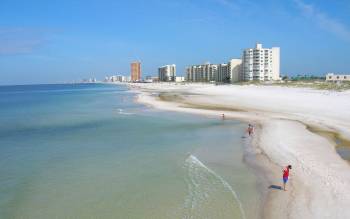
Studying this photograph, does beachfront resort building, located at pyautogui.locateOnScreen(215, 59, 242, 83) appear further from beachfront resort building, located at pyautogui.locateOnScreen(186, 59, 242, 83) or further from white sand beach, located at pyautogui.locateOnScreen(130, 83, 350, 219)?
white sand beach, located at pyautogui.locateOnScreen(130, 83, 350, 219)

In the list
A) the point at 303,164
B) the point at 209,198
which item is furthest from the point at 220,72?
the point at 209,198

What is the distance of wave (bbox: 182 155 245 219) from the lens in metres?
11.5

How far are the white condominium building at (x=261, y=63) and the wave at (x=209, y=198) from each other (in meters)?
120

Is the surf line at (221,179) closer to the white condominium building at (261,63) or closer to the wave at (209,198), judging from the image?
the wave at (209,198)

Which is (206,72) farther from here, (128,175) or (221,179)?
(221,179)

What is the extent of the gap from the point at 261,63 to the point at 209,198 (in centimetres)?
12478

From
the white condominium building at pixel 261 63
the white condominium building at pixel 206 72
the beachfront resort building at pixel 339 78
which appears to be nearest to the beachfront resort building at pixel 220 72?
the white condominium building at pixel 206 72

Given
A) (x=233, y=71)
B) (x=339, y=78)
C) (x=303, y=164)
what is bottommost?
(x=303, y=164)

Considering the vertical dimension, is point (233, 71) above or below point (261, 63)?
below

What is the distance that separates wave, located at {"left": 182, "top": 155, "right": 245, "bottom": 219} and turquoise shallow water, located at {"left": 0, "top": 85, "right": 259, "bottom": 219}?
35mm

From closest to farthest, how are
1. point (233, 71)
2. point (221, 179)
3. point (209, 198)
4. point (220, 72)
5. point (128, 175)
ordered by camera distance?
point (209, 198)
point (221, 179)
point (128, 175)
point (233, 71)
point (220, 72)

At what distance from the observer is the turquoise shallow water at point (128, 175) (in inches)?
475

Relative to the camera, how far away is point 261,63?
131 m

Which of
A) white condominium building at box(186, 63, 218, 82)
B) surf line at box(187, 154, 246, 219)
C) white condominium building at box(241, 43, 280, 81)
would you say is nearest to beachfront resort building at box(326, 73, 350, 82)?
white condominium building at box(241, 43, 280, 81)
